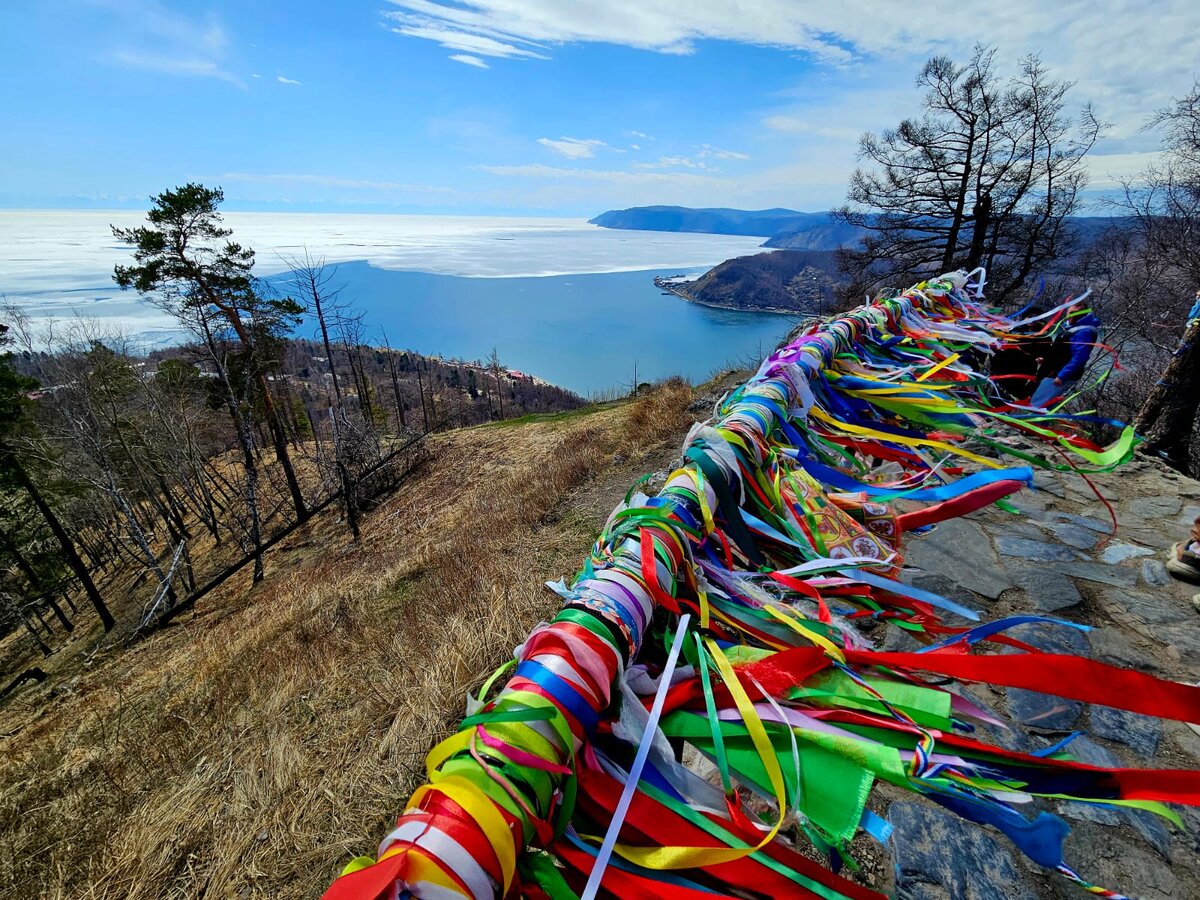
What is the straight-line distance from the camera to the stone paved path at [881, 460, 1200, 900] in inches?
35.9

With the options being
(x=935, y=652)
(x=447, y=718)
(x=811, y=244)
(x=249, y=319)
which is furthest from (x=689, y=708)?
(x=811, y=244)

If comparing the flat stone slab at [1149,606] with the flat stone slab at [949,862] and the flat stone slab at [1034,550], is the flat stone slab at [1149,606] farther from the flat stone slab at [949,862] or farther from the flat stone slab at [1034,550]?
the flat stone slab at [949,862]

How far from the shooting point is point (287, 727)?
98.9 inches

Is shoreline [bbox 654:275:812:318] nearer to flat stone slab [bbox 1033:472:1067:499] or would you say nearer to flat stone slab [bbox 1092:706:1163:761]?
flat stone slab [bbox 1033:472:1067:499]

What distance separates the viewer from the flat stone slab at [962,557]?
5.76ft

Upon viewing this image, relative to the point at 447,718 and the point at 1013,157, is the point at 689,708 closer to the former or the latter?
the point at 447,718

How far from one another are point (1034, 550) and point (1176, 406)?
10.7 feet

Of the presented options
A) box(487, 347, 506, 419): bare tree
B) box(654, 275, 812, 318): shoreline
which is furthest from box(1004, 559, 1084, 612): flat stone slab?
box(654, 275, 812, 318): shoreline

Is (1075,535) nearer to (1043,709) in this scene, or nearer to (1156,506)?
(1156,506)

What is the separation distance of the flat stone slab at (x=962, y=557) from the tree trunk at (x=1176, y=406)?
288cm

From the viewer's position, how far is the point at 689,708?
756 millimetres

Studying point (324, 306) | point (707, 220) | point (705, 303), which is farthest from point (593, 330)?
point (707, 220)

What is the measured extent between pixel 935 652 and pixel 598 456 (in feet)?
19.1

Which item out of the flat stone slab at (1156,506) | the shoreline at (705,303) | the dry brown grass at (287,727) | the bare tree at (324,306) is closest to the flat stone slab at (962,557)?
the flat stone slab at (1156,506)
